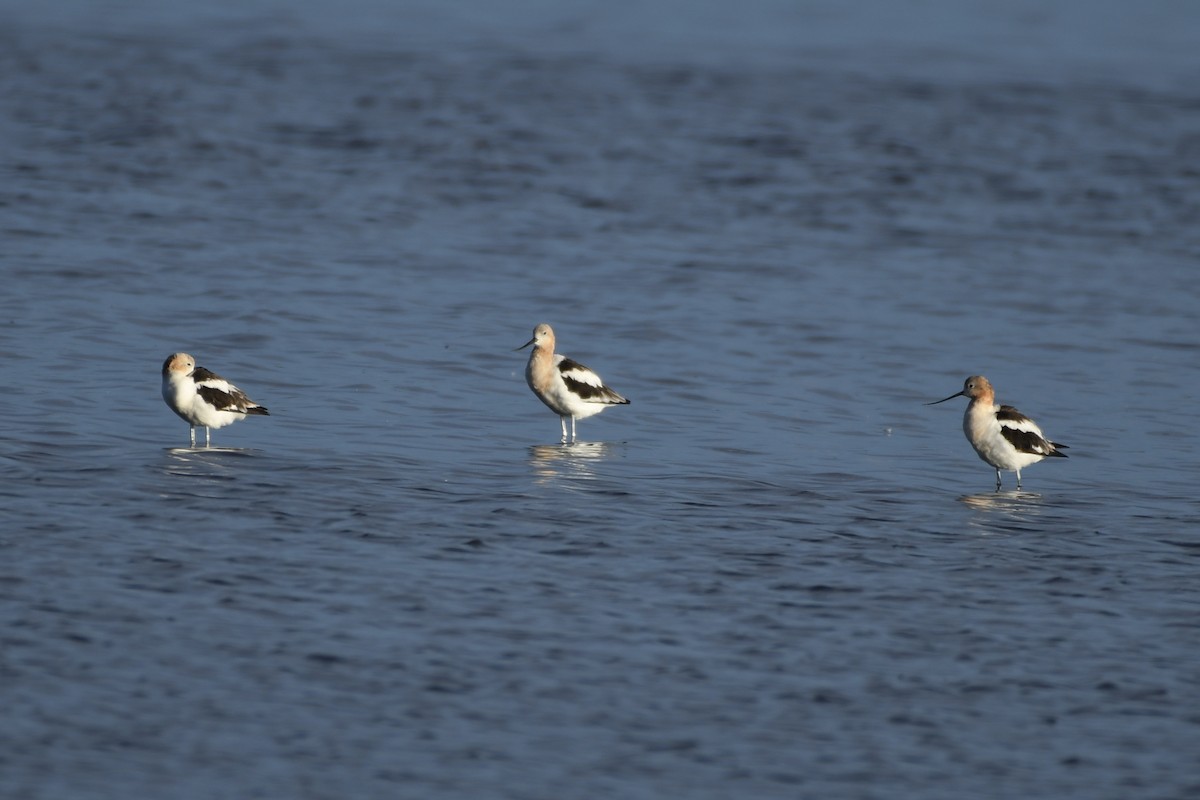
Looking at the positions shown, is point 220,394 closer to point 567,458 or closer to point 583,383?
point 567,458

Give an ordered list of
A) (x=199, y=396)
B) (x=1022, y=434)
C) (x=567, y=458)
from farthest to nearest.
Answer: (x=567, y=458) → (x=1022, y=434) → (x=199, y=396)

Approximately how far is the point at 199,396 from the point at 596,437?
402 centimetres

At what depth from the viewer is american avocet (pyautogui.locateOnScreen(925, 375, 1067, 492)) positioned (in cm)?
1509

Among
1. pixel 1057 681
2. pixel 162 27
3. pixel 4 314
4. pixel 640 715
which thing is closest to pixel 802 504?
pixel 1057 681

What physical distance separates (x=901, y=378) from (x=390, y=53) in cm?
2606

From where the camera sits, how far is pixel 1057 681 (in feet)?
32.5

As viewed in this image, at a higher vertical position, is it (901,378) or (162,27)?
(162,27)

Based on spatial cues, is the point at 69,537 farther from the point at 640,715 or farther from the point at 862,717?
the point at 862,717

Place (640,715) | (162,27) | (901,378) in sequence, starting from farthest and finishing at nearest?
(162,27)
(901,378)
(640,715)

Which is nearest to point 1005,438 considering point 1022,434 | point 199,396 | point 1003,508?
point 1022,434

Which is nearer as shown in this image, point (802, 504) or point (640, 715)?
point (640, 715)

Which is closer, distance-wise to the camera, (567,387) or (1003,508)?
(1003,508)

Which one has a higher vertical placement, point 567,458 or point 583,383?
point 583,383

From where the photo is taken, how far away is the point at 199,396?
14883 mm
